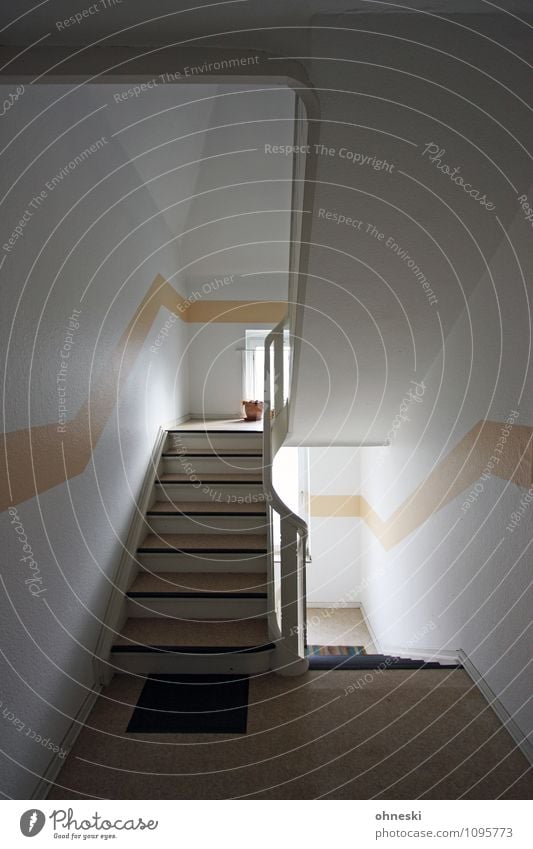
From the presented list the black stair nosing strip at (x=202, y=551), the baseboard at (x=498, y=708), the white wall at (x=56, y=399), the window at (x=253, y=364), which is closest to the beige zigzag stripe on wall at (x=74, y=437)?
the white wall at (x=56, y=399)

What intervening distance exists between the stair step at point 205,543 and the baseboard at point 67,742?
919 millimetres

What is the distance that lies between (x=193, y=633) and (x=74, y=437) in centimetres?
123

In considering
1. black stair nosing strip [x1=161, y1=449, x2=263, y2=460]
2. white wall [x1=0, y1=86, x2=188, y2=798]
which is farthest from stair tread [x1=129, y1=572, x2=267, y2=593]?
black stair nosing strip [x1=161, y1=449, x2=263, y2=460]

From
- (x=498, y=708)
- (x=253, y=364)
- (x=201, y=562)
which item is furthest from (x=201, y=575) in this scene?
(x=253, y=364)

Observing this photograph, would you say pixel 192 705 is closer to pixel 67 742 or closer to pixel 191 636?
pixel 191 636

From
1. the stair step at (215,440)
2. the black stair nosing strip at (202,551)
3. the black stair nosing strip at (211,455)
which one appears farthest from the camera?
the stair step at (215,440)

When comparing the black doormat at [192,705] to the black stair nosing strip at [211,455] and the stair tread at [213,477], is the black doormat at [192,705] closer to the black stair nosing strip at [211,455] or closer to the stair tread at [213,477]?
the stair tread at [213,477]

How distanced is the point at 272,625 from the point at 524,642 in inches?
47.7

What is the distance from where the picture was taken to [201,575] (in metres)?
3.21

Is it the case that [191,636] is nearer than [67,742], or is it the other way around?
[67,742]

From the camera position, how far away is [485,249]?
2.23m

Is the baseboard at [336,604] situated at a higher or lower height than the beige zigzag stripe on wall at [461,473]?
lower

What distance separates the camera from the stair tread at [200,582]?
304 cm
